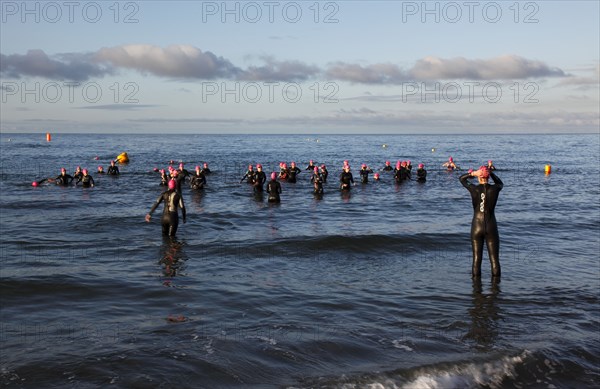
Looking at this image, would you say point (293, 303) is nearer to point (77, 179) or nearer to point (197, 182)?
point (197, 182)

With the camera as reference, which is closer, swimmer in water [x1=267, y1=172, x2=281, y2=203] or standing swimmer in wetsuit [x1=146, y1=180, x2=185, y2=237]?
standing swimmer in wetsuit [x1=146, y1=180, x2=185, y2=237]

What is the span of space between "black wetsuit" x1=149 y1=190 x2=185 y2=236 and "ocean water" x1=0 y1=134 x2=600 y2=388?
42cm

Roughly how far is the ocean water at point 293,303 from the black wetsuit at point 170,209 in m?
0.42

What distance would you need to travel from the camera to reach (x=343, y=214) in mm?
24016

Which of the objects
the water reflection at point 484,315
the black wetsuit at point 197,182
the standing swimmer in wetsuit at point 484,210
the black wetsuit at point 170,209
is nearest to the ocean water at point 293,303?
the water reflection at point 484,315

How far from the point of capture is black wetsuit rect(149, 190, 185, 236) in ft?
55.4

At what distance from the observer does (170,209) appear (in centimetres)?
1722

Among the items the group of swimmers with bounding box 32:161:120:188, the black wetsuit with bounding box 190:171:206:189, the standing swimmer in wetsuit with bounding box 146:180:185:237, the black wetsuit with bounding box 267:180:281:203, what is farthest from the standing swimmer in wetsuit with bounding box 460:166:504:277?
the group of swimmers with bounding box 32:161:120:188

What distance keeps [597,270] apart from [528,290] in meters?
3.06

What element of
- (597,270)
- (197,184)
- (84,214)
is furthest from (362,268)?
(197,184)

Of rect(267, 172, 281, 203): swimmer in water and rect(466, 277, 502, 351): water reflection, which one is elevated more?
rect(267, 172, 281, 203): swimmer in water

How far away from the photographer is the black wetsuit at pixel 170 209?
1688 centimetres

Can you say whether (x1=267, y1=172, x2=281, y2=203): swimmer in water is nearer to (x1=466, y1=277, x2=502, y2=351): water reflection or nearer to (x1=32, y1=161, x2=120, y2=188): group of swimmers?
(x1=32, y1=161, x2=120, y2=188): group of swimmers

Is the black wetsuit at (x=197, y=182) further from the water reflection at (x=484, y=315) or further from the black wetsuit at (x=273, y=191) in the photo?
the water reflection at (x=484, y=315)
